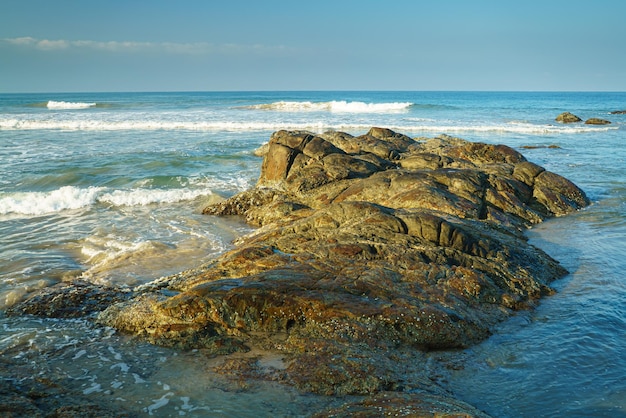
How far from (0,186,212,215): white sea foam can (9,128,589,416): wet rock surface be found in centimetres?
565

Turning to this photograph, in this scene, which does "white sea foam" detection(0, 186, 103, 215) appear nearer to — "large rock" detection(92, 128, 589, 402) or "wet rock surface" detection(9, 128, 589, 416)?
"wet rock surface" detection(9, 128, 589, 416)

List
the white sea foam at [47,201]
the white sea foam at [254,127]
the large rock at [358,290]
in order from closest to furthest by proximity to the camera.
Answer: the large rock at [358,290] < the white sea foam at [47,201] < the white sea foam at [254,127]

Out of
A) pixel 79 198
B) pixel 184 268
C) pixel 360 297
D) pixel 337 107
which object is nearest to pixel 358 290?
pixel 360 297

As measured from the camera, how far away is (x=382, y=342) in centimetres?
551

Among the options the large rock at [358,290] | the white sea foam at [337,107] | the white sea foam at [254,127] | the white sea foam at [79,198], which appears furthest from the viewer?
the white sea foam at [337,107]

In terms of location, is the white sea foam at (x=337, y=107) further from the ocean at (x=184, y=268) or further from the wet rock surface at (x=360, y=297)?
the wet rock surface at (x=360, y=297)

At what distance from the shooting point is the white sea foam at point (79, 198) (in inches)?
529

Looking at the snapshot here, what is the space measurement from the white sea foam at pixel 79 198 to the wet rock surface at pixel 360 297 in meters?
5.65

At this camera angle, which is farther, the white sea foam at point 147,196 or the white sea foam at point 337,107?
the white sea foam at point 337,107

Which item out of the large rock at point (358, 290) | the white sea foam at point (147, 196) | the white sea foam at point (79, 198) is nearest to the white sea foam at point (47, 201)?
the white sea foam at point (79, 198)

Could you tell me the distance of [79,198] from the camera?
47.1ft

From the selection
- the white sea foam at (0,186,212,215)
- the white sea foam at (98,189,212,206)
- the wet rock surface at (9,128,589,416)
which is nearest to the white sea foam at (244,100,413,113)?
the white sea foam at (98,189,212,206)

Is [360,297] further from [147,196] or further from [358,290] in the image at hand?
[147,196]

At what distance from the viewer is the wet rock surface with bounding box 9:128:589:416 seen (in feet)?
16.5
